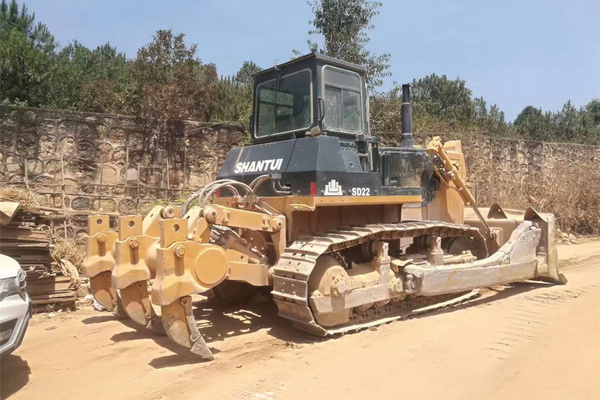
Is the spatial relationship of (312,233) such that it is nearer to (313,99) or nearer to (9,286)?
(313,99)

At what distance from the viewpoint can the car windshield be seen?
18.3 ft

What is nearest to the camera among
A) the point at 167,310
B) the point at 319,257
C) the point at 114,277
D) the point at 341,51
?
the point at 167,310

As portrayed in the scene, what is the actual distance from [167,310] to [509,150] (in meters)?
14.6

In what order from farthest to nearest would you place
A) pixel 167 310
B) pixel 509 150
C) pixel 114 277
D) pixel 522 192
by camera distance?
pixel 509 150 < pixel 522 192 < pixel 114 277 < pixel 167 310

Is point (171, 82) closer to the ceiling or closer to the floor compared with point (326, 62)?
closer to the ceiling

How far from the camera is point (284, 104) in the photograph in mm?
5887

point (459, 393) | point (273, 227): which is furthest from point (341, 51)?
point (459, 393)

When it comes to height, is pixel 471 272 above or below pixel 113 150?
below

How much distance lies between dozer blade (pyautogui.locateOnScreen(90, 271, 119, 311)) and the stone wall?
160 inches

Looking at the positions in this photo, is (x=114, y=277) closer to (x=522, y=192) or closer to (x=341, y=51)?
(x=341, y=51)

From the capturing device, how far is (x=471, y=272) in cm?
601

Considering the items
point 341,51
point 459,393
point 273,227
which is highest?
point 341,51

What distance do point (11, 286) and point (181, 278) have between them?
4.06 ft

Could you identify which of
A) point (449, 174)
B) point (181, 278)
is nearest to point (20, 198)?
point (181, 278)
